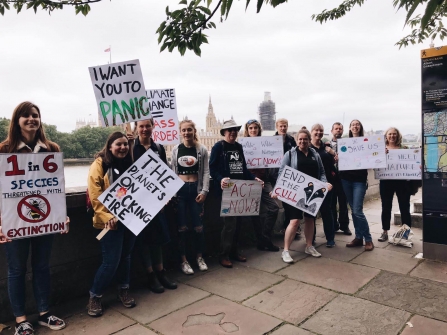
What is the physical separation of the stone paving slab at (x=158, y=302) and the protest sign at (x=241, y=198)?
120cm

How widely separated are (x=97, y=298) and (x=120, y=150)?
152 centimetres

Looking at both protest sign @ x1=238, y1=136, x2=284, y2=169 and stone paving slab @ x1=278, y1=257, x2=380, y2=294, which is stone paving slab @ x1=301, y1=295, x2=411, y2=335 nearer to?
stone paving slab @ x1=278, y1=257, x2=380, y2=294

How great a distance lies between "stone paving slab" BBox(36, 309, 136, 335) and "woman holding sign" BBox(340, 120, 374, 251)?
383 centimetres

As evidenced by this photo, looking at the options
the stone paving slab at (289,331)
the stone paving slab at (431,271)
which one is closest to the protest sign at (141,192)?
the stone paving slab at (289,331)

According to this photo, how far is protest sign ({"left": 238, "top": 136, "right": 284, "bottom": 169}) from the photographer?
5.70 m

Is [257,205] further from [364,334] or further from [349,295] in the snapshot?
[364,334]

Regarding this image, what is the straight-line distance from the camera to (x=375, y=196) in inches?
441

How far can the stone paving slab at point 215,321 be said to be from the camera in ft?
10.5

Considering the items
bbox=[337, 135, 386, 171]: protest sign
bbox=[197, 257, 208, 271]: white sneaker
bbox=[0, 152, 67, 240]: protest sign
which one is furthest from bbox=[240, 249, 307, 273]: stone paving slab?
bbox=[0, 152, 67, 240]: protest sign

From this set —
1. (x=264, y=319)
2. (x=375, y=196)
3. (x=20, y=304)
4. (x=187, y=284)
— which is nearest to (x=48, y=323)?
(x=20, y=304)

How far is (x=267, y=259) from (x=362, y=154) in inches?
90.8

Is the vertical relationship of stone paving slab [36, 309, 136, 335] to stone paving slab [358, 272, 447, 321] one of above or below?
above

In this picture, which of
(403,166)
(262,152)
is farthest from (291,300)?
(403,166)

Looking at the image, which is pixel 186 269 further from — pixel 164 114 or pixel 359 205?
pixel 359 205
